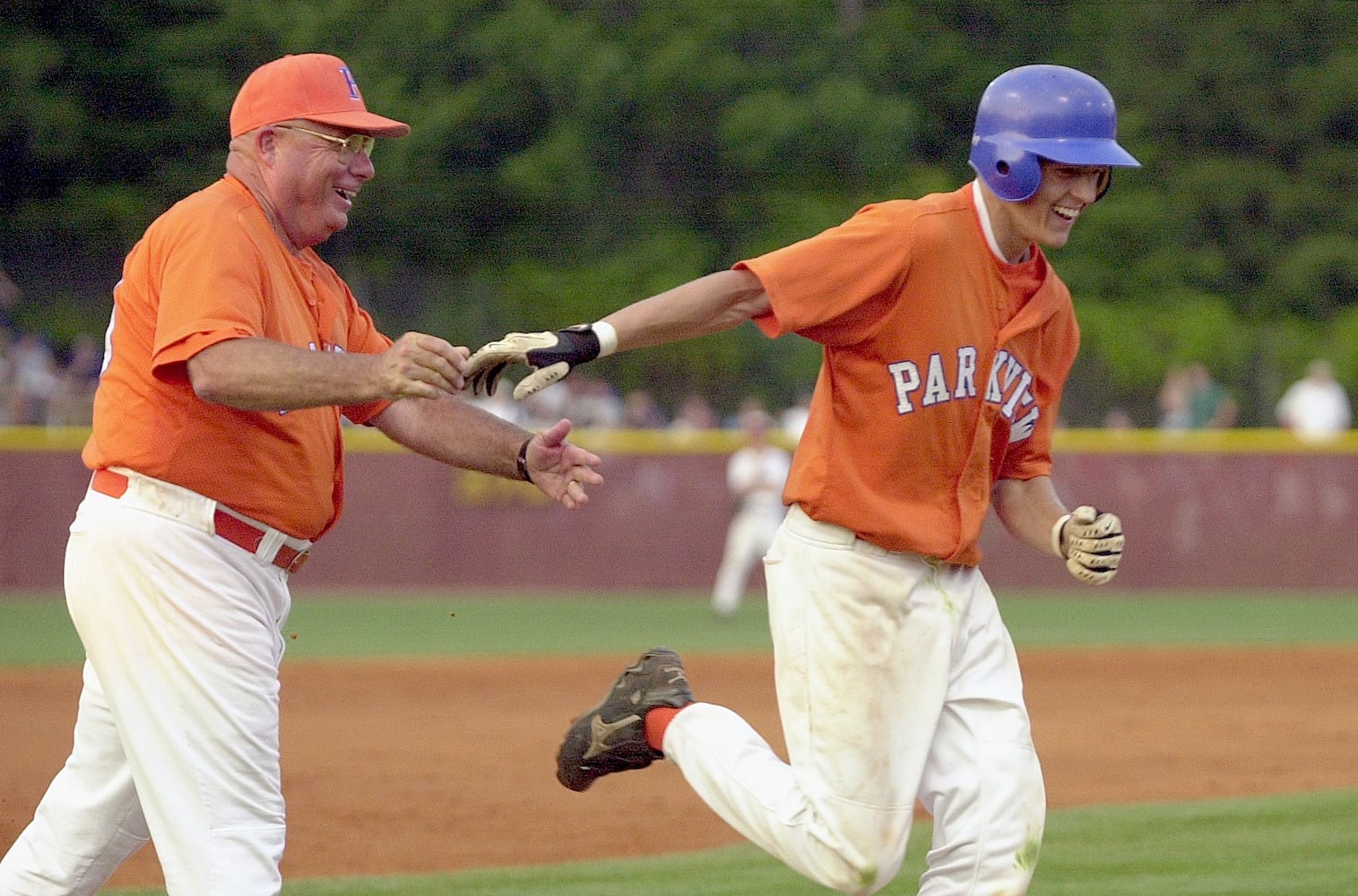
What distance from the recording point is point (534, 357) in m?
4.12

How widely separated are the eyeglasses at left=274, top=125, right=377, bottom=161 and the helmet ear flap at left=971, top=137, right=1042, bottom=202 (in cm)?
146

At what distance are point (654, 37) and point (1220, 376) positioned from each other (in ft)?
46.4

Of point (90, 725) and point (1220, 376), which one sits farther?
point (1220, 376)

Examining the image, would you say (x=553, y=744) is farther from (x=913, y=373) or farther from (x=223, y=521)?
(x=223, y=521)

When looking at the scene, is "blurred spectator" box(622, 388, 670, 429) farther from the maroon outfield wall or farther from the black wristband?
the black wristband

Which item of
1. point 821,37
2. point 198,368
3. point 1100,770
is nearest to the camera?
point 198,368

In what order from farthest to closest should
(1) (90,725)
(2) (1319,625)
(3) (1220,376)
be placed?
(3) (1220,376), (2) (1319,625), (1) (90,725)

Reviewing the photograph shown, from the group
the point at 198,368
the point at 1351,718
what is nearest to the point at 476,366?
the point at 198,368

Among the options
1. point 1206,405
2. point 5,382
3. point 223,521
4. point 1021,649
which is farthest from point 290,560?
point 1206,405

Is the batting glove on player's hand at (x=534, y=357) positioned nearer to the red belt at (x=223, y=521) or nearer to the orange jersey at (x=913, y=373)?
the orange jersey at (x=913, y=373)

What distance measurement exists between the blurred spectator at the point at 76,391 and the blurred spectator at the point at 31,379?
103mm

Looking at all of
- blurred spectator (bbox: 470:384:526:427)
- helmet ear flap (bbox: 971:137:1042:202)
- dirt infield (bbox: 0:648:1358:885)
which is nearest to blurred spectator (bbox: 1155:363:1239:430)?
blurred spectator (bbox: 470:384:526:427)

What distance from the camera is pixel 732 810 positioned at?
15.3 ft

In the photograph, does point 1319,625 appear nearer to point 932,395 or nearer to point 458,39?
point 932,395
